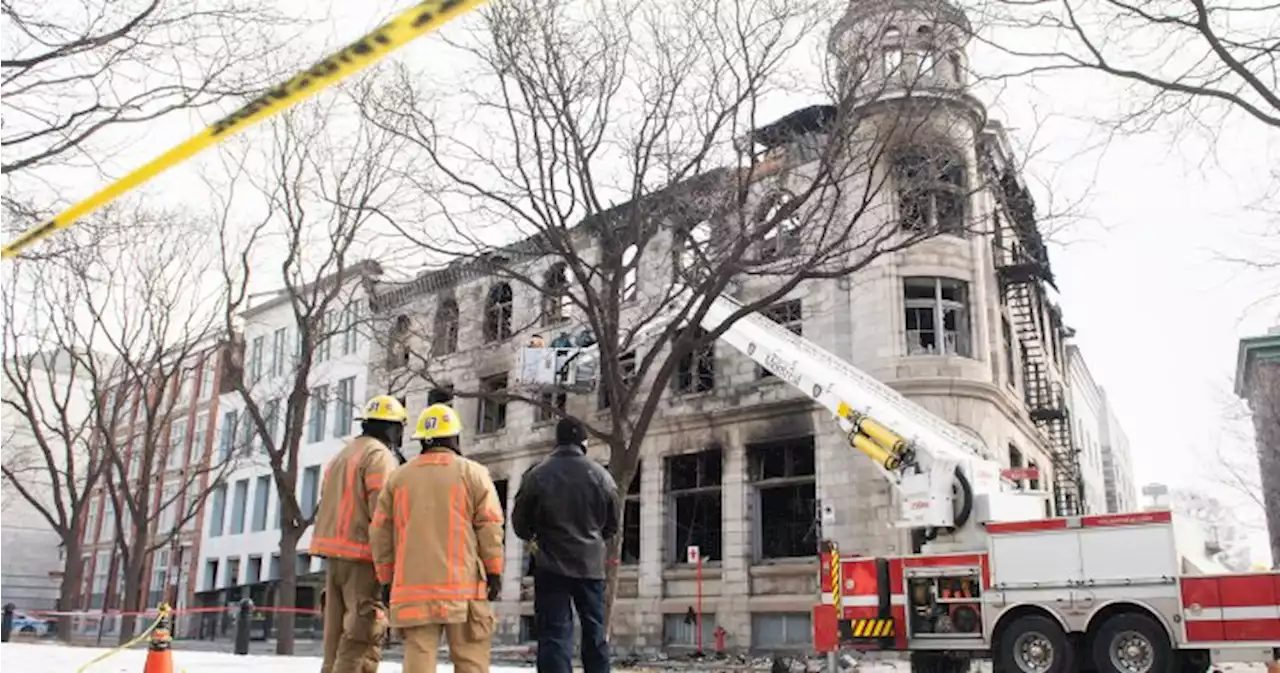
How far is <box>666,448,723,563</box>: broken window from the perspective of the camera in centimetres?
2403

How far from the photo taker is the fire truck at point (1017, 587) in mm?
10859

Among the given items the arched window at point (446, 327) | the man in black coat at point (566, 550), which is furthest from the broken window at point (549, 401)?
the man in black coat at point (566, 550)

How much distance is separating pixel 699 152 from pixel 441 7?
11.5 metres

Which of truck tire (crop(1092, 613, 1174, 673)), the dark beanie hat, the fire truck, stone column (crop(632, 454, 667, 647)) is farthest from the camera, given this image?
stone column (crop(632, 454, 667, 647))

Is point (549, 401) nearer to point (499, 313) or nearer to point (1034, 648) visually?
point (499, 313)

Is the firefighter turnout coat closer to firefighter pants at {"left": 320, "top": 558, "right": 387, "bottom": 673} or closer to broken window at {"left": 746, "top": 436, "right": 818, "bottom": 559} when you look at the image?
firefighter pants at {"left": 320, "top": 558, "right": 387, "bottom": 673}

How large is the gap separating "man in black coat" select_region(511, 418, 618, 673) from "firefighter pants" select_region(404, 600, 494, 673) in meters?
0.75

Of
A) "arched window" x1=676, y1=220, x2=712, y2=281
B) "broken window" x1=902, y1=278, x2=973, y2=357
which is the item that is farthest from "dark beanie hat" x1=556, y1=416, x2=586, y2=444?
"broken window" x1=902, y1=278, x2=973, y2=357

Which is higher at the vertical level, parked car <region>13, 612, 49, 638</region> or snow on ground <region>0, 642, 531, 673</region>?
snow on ground <region>0, 642, 531, 673</region>

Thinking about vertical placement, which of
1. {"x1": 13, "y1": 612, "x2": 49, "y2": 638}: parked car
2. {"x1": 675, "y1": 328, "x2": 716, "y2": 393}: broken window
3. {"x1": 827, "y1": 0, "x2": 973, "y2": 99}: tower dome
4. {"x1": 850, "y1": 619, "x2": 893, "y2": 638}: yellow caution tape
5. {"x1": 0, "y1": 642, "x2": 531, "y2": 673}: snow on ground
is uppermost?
{"x1": 827, "y1": 0, "x2": 973, "y2": 99}: tower dome

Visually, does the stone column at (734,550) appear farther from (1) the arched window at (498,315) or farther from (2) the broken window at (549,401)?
(1) the arched window at (498,315)

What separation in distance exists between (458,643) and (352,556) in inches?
46.2

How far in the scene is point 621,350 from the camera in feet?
47.2

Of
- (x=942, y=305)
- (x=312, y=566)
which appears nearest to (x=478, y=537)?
(x=942, y=305)
